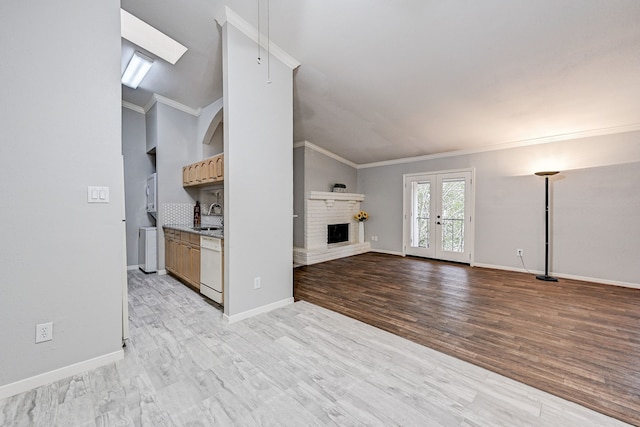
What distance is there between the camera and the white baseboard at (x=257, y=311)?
266 centimetres

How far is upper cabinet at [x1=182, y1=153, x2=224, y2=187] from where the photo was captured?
3.63 meters

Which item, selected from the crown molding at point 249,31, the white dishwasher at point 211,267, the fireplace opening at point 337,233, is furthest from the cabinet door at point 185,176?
the fireplace opening at point 337,233

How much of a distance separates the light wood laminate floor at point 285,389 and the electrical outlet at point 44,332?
307 mm

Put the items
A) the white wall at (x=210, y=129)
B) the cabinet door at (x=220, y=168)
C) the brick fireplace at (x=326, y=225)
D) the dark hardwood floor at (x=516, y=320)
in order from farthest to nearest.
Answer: the brick fireplace at (x=326, y=225)
the white wall at (x=210, y=129)
the cabinet door at (x=220, y=168)
the dark hardwood floor at (x=516, y=320)

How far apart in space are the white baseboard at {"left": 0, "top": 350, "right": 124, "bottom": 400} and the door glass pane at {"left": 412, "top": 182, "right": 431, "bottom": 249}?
5.65 metres

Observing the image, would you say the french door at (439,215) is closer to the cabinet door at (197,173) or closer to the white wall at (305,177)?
the white wall at (305,177)

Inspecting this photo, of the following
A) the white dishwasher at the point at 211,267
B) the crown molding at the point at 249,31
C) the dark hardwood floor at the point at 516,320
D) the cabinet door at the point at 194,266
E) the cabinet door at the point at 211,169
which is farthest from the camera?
the cabinet door at the point at 211,169

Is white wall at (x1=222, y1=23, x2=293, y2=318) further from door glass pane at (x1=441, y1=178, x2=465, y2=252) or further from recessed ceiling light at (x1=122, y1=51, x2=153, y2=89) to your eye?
door glass pane at (x1=441, y1=178, x2=465, y2=252)

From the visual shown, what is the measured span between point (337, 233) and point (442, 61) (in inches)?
175

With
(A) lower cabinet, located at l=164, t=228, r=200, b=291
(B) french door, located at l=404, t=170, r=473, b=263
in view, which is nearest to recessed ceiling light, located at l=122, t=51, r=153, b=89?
(A) lower cabinet, located at l=164, t=228, r=200, b=291

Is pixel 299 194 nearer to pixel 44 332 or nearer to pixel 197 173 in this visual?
pixel 197 173

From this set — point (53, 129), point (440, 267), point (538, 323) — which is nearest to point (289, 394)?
point (53, 129)

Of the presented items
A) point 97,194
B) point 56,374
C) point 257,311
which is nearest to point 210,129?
point 97,194

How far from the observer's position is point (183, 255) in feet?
12.5
